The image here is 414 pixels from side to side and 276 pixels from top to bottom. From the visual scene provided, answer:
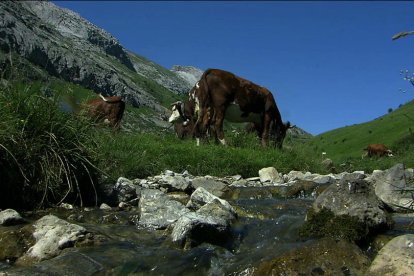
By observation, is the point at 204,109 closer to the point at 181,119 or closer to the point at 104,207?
the point at 181,119

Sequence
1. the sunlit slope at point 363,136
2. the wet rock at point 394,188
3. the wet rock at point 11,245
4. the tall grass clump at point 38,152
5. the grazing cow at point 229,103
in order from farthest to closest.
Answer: the sunlit slope at point 363,136 < the grazing cow at point 229,103 < the wet rock at point 394,188 < the tall grass clump at point 38,152 < the wet rock at point 11,245

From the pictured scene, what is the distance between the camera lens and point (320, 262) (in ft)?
16.3

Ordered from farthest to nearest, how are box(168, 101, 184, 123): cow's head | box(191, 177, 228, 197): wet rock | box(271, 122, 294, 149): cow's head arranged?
1. box(168, 101, 184, 123): cow's head
2. box(271, 122, 294, 149): cow's head
3. box(191, 177, 228, 197): wet rock

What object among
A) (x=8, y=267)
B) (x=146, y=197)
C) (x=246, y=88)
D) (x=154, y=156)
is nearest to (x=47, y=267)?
(x=8, y=267)

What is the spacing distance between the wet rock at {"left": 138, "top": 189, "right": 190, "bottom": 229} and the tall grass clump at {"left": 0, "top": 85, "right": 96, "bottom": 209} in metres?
1.17

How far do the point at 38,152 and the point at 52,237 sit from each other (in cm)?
250

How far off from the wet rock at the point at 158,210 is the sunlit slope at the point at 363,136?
60904 millimetres

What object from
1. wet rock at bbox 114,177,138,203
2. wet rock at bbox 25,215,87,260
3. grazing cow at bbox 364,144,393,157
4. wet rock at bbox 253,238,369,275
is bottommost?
wet rock at bbox 25,215,87,260

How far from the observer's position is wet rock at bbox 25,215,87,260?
5762mm

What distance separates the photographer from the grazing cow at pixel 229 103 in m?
20.2

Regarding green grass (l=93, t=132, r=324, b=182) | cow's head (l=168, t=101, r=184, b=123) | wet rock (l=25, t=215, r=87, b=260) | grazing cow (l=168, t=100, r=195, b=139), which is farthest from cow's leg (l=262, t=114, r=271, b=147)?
wet rock (l=25, t=215, r=87, b=260)

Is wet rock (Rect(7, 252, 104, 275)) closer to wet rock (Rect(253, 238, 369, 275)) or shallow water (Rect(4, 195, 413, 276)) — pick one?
shallow water (Rect(4, 195, 413, 276))

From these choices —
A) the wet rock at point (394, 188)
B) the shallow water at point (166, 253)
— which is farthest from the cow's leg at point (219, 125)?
the shallow water at point (166, 253)

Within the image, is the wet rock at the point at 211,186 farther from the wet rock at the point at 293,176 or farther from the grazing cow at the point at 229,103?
the grazing cow at the point at 229,103
